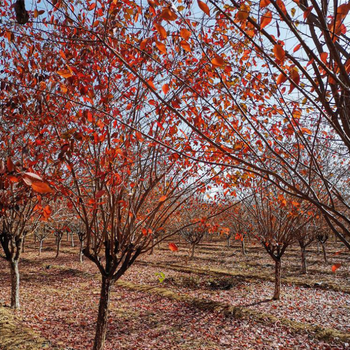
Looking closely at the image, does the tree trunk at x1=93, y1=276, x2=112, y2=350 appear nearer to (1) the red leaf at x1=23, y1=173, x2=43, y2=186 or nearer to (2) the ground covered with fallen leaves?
(2) the ground covered with fallen leaves

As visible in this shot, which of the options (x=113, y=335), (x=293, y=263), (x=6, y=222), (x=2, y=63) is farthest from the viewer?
(x=293, y=263)

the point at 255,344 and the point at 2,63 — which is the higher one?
the point at 2,63

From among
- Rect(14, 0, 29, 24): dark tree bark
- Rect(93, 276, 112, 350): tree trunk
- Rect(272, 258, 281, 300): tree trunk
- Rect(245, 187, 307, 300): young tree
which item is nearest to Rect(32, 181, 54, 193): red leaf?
Rect(14, 0, 29, 24): dark tree bark

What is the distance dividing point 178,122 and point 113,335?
6.42m

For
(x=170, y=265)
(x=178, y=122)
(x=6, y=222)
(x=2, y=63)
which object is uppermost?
(x=2, y=63)

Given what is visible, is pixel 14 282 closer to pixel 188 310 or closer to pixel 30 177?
pixel 188 310

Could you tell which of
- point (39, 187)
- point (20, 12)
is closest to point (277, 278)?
point (39, 187)

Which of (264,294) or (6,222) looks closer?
(6,222)

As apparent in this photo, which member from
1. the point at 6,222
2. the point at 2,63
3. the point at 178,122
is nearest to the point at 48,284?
the point at 6,222

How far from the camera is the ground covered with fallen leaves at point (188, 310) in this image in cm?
688

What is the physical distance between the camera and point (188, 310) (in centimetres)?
927

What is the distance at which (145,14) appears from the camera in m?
3.96

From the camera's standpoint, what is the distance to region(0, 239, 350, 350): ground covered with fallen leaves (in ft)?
22.6

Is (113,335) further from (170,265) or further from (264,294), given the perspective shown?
(170,265)
